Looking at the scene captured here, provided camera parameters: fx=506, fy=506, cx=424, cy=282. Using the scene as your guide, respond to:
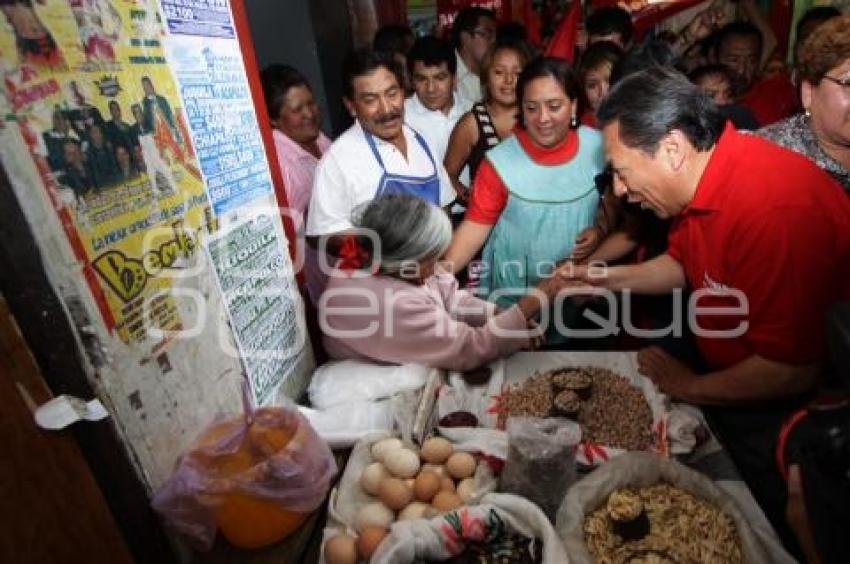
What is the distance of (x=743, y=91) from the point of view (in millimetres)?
3566

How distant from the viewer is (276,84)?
2920 millimetres

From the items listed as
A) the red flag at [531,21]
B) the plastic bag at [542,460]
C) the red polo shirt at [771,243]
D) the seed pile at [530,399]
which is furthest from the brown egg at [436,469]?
the red flag at [531,21]

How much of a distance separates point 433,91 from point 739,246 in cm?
241

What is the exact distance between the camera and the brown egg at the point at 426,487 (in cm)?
146

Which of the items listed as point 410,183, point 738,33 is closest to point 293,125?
point 410,183

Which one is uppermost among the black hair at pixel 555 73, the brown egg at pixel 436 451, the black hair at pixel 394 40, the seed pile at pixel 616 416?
the black hair at pixel 394 40

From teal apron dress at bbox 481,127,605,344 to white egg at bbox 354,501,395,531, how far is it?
1488 mm

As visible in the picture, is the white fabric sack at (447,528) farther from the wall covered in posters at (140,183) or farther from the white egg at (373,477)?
the wall covered in posters at (140,183)

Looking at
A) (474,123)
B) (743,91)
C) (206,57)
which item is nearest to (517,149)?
(474,123)

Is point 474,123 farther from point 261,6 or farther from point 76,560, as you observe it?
point 76,560

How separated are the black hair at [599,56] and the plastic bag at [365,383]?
232 cm

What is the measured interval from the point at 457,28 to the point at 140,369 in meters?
4.03

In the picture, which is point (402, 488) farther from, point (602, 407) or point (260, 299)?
point (260, 299)

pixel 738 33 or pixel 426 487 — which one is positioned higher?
pixel 738 33
